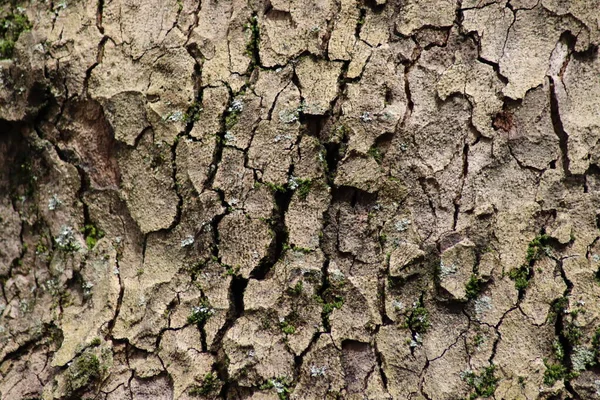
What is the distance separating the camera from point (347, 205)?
59.0 inches

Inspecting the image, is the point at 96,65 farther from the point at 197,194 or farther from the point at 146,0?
the point at 197,194

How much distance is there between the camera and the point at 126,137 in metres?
1.58

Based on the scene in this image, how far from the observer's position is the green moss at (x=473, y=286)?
4.74ft

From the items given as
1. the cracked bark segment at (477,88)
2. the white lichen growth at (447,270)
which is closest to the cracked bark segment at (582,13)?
the cracked bark segment at (477,88)

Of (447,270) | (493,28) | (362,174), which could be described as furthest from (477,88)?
(447,270)

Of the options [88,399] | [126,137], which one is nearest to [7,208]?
[126,137]

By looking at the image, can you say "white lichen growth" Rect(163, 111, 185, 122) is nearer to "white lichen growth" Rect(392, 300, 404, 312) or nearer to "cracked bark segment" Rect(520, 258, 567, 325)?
"white lichen growth" Rect(392, 300, 404, 312)

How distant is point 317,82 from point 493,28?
481mm

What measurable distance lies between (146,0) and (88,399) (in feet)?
3.65

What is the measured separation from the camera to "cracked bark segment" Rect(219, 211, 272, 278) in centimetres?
150

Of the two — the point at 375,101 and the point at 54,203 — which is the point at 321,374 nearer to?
the point at 375,101

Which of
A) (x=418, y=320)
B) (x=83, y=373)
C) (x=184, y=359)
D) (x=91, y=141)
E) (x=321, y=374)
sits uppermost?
(x=91, y=141)

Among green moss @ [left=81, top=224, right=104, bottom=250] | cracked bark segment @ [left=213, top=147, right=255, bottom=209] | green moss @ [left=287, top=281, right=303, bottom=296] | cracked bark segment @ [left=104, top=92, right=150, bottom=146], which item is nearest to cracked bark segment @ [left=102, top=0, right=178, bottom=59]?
cracked bark segment @ [left=104, top=92, right=150, bottom=146]

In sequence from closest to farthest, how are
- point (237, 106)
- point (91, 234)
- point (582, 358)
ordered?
point (582, 358)
point (237, 106)
point (91, 234)
